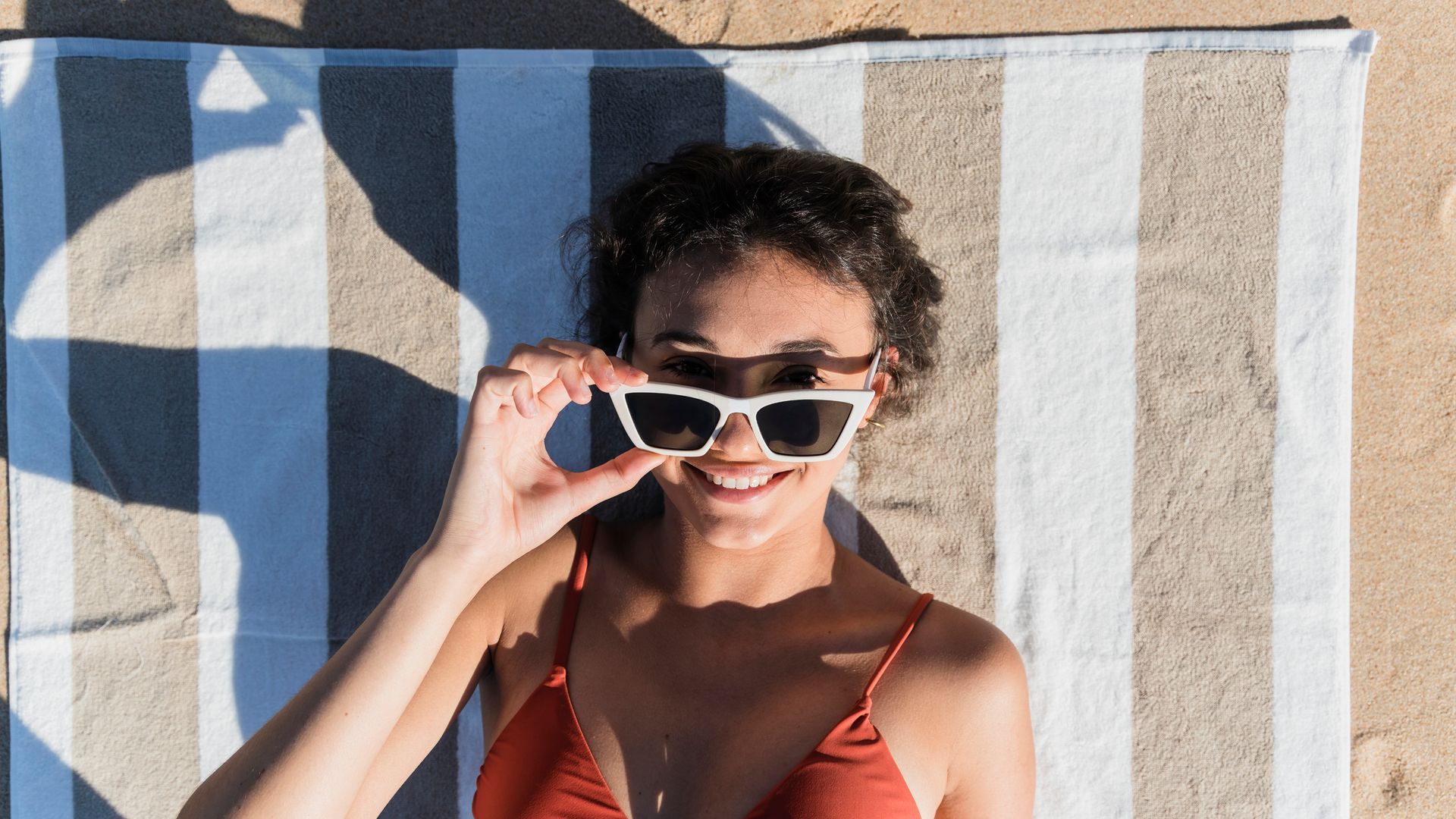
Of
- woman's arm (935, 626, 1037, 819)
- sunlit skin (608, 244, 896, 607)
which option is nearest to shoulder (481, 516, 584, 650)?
sunlit skin (608, 244, 896, 607)

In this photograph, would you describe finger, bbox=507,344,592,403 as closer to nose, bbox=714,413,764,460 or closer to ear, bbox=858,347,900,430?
nose, bbox=714,413,764,460

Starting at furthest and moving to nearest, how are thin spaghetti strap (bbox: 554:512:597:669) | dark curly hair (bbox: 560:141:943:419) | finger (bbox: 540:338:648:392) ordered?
thin spaghetti strap (bbox: 554:512:597:669), dark curly hair (bbox: 560:141:943:419), finger (bbox: 540:338:648:392)

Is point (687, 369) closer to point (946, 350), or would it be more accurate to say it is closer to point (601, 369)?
Answer: point (601, 369)

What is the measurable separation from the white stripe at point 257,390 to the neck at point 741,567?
0.96 m

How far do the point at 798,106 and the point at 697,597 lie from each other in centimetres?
123

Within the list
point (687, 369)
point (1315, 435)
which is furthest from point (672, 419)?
point (1315, 435)

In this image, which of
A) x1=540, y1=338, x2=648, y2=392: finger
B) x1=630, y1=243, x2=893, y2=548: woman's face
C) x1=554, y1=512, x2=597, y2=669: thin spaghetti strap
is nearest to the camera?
x1=540, y1=338, x2=648, y2=392: finger

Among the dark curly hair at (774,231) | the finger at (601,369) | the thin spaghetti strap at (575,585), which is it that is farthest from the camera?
the thin spaghetti strap at (575,585)

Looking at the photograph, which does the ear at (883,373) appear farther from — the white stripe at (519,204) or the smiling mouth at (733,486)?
the white stripe at (519,204)

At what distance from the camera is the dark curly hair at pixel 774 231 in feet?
5.72

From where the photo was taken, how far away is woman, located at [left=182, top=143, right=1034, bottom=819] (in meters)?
1.63

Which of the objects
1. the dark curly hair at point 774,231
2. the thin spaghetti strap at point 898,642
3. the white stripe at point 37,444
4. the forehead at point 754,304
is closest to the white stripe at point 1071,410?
the dark curly hair at point 774,231

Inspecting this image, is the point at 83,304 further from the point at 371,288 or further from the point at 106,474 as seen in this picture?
the point at 371,288

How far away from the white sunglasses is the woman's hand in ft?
0.20
